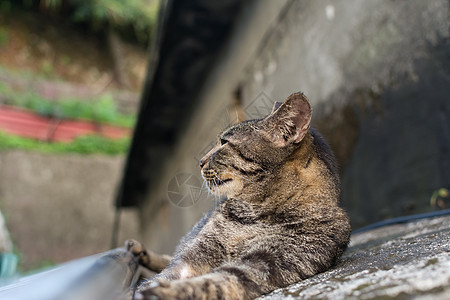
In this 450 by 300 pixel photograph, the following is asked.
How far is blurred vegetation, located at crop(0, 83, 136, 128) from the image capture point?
39.5ft

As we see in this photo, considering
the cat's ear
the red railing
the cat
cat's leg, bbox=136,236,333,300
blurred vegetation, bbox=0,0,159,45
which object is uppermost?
blurred vegetation, bbox=0,0,159,45

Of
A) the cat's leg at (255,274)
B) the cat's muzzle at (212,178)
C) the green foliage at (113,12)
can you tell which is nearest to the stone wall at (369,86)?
the cat's muzzle at (212,178)

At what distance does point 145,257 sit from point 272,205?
1032 mm

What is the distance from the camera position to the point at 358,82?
3352 millimetres

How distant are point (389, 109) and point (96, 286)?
2608 millimetres

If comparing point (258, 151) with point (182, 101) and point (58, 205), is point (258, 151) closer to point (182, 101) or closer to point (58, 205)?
point (182, 101)

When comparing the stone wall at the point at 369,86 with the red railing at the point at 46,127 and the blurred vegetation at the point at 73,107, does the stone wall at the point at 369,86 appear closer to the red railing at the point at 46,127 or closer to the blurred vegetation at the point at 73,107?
the red railing at the point at 46,127

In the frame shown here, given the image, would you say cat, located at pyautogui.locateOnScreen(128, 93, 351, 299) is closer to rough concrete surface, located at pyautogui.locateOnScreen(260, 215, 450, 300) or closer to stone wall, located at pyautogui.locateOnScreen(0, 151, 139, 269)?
rough concrete surface, located at pyautogui.locateOnScreen(260, 215, 450, 300)

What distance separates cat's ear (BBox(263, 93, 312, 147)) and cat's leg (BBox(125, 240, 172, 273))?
1.11 meters

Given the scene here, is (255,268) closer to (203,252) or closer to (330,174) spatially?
(203,252)

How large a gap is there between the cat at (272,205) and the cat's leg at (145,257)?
21.0 inches

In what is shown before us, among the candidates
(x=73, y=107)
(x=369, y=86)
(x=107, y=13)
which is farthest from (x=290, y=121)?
(x=107, y=13)

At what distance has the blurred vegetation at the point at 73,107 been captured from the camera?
12035 millimetres

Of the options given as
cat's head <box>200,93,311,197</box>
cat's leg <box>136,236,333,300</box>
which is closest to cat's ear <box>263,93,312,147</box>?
cat's head <box>200,93,311,197</box>
